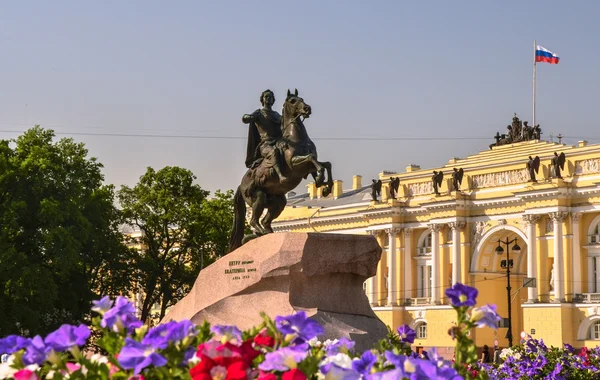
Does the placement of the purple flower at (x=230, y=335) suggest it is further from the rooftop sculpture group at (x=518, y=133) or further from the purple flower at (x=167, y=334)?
the rooftop sculpture group at (x=518, y=133)

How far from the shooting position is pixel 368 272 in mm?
14539

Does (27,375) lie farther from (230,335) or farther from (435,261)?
(435,261)

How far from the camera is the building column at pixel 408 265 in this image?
7406cm

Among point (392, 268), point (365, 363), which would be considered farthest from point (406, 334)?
point (392, 268)

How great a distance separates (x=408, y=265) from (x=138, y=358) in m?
70.9

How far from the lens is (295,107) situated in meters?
15.0

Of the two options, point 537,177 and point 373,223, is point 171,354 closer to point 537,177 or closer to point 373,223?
point 537,177

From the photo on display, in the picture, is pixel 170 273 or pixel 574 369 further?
pixel 170 273

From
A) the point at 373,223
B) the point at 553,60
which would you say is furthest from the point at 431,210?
the point at 553,60

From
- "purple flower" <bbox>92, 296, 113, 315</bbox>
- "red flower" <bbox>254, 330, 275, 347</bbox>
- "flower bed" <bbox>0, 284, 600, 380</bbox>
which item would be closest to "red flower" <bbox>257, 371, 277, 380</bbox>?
"flower bed" <bbox>0, 284, 600, 380</bbox>

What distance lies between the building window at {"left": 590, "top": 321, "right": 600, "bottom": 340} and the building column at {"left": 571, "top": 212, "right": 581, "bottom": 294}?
6.86 feet

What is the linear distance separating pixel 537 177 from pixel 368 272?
52.4 metres

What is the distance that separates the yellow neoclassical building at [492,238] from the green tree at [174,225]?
15.0 meters

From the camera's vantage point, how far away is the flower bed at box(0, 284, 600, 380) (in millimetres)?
3771
